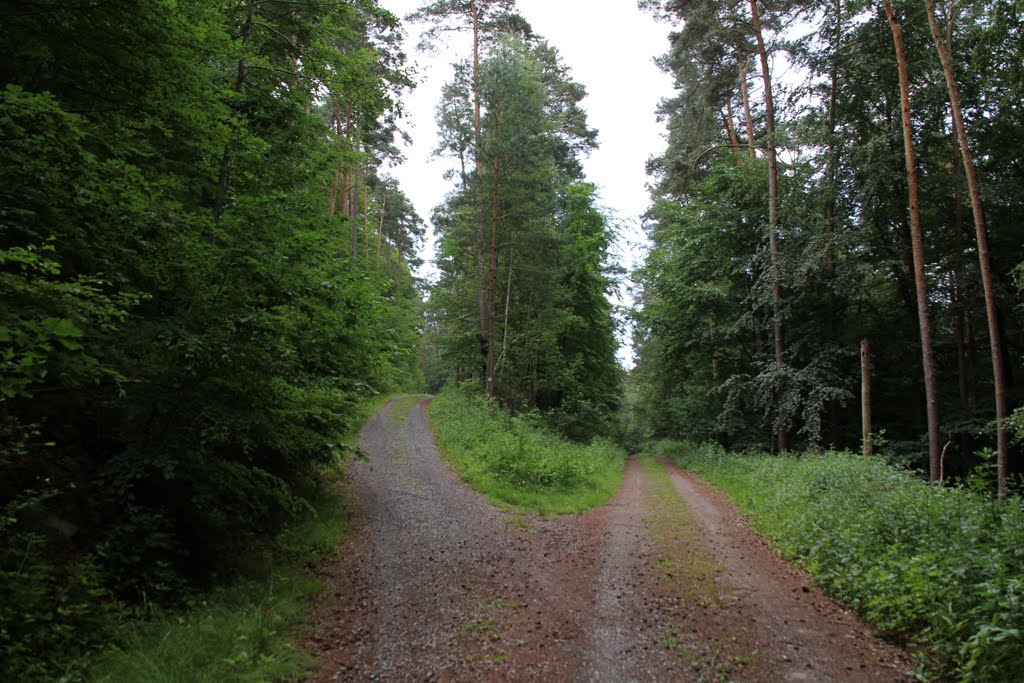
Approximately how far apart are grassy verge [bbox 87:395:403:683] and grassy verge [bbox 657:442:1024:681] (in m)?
5.10

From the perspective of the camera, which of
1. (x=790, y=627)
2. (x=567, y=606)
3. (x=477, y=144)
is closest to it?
(x=790, y=627)

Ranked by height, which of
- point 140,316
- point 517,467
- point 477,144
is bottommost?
point 517,467

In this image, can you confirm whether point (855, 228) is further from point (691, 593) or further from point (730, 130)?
point (691, 593)

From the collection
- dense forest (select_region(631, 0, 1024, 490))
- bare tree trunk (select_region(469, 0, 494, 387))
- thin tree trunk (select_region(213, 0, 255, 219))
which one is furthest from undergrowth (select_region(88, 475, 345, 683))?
bare tree trunk (select_region(469, 0, 494, 387))

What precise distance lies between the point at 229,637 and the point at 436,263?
20.3 metres

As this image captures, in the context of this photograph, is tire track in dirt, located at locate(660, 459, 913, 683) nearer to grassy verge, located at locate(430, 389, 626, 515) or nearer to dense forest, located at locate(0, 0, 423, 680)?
grassy verge, located at locate(430, 389, 626, 515)

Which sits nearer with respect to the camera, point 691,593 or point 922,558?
point 922,558

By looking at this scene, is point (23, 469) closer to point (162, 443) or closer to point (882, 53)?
point (162, 443)

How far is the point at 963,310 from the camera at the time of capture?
14.5m

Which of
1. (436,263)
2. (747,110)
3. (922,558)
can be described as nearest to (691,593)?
(922,558)

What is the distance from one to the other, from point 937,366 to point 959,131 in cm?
1041

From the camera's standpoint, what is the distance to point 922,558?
4926 millimetres

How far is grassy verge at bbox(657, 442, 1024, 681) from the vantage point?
391 cm

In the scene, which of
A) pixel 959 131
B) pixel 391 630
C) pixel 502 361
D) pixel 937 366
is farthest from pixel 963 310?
pixel 391 630
